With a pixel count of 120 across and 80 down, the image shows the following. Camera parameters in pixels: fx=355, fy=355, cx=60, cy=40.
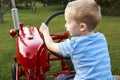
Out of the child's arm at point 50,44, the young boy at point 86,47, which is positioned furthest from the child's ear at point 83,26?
the child's arm at point 50,44

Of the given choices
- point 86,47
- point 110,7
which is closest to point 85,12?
point 86,47

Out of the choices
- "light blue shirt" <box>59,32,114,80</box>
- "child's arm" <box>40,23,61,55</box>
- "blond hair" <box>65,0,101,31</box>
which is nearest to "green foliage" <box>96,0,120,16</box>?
"child's arm" <box>40,23,61,55</box>

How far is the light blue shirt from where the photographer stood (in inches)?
99.1

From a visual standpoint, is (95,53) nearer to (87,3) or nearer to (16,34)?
(87,3)

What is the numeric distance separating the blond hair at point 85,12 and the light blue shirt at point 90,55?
0.46ft

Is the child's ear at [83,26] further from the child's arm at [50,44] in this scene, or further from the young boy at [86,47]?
the child's arm at [50,44]

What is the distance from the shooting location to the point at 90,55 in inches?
99.2

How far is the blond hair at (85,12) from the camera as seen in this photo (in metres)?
2.39

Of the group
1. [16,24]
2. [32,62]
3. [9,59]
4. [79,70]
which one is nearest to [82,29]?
[79,70]

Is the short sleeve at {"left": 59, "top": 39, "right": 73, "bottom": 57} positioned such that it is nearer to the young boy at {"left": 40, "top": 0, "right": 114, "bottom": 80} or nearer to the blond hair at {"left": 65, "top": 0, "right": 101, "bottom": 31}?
the young boy at {"left": 40, "top": 0, "right": 114, "bottom": 80}

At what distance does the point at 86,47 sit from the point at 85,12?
0.28 metres

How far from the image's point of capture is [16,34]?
4465 mm

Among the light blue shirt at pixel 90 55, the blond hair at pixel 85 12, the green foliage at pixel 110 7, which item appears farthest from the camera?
the green foliage at pixel 110 7

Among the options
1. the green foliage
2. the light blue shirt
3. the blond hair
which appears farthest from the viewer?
the green foliage
